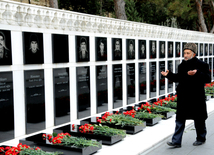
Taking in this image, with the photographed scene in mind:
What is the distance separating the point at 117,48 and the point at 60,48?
9.66 ft

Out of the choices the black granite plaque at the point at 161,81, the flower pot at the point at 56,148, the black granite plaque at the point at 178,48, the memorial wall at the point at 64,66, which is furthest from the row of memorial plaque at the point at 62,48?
the black granite plaque at the point at 178,48

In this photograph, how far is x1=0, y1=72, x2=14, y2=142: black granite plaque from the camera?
618 centimetres

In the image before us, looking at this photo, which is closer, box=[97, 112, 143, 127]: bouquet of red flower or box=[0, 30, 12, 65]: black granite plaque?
box=[0, 30, 12, 65]: black granite plaque

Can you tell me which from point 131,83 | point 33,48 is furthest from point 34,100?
point 131,83

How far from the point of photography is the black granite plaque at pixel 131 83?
1096cm

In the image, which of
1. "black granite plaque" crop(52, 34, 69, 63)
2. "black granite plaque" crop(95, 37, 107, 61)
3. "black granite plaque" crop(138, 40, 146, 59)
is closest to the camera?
"black granite plaque" crop(52, 34, 69, 63)

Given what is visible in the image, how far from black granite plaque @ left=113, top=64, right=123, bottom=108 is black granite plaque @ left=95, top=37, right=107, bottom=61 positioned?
2.48ft

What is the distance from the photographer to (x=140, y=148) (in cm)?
575

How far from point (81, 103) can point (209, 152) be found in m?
4.13

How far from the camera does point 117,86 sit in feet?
33.9

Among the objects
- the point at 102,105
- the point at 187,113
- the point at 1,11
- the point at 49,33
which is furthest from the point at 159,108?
the point at 1,11

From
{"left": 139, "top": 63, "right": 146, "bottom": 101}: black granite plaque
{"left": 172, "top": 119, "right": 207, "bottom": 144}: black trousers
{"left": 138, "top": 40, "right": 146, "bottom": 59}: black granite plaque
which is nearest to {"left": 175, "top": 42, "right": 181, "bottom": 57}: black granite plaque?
{"left": 138, "top": 40, "right": 146, "bottom": 59}: black granite plaque

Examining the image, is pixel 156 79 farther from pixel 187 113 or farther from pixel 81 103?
pixel 187 113

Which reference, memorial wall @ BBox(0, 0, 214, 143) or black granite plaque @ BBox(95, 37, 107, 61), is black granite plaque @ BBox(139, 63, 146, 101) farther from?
black granite plaque @ BBox(95, 37, 107, 61)
